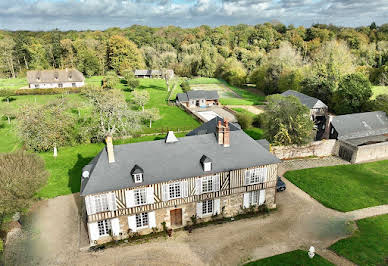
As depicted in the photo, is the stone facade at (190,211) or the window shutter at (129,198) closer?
the window shutter at (129,198)

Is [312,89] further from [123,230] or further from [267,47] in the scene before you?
[267,47]

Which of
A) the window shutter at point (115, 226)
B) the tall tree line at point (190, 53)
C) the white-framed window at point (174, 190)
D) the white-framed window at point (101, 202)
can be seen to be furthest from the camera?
the tall tree line at point (190, 53)

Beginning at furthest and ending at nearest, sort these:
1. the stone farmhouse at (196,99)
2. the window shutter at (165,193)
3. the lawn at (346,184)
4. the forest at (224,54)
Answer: the forest at (224,54) → the stone farmhouse at (196,99) → the lawn at (346,184) → the window shutter at (165,193)

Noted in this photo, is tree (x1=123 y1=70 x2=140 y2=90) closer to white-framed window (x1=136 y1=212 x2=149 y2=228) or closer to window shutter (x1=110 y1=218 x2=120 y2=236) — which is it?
white-framed window (x1=136 y1=212 x2=149 y2=228)

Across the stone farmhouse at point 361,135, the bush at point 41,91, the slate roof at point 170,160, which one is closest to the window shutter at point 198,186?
the slate roof at point 170,160

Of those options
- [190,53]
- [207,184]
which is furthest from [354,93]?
[190,53]

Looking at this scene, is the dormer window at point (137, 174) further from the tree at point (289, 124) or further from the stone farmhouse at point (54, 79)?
the stone farmhouse at point (54, 79)

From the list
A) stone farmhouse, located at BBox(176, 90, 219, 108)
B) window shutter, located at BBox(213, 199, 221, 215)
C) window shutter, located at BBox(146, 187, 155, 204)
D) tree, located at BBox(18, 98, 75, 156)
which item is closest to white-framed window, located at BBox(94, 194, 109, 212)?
window shutter, located at BBox(146, 187, 155, 204)
